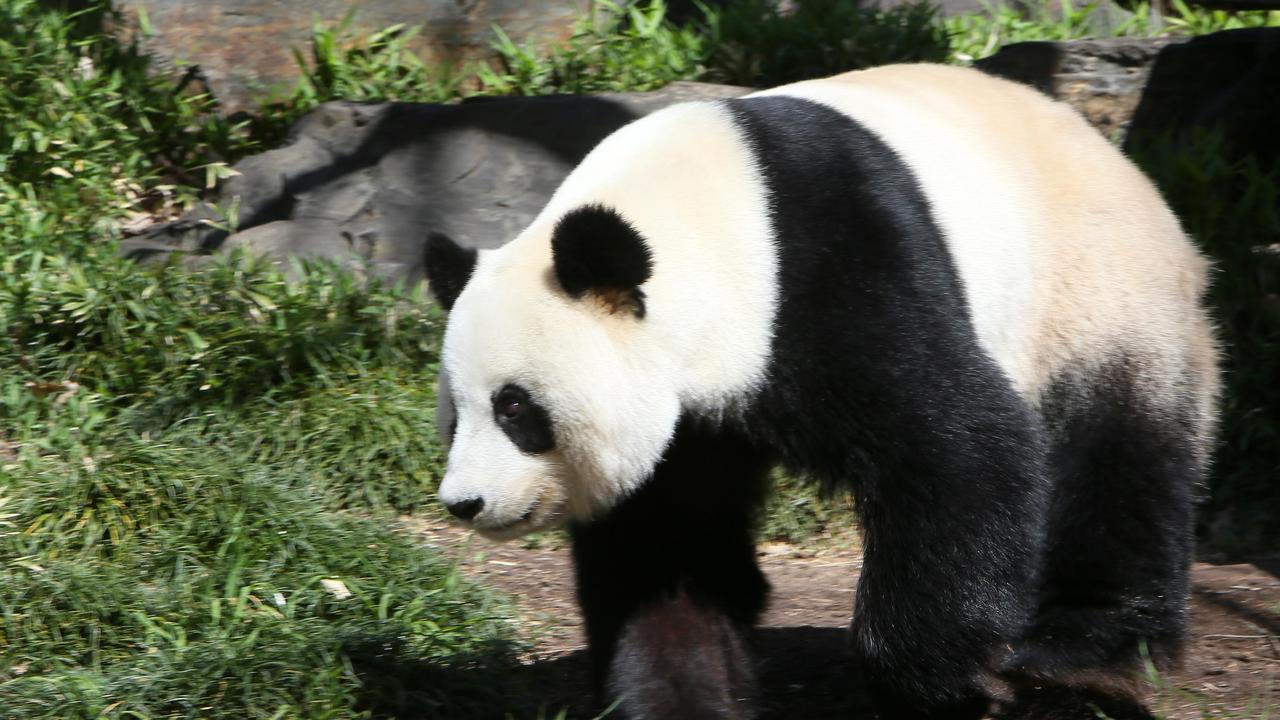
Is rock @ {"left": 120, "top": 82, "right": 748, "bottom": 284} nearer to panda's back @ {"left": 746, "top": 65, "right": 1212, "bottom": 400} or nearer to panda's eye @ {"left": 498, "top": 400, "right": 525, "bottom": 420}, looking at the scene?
panda's back @ {"left": 746, "top": 65, "right": 1212, "bottom": 400}

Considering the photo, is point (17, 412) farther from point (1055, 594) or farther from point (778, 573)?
point (1055, 594)

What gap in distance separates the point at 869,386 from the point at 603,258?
23.2 inches

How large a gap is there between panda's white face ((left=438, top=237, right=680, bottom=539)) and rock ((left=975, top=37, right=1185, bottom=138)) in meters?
4.63

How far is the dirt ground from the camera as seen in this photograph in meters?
3.49

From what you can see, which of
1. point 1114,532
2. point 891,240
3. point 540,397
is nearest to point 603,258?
point 540,397

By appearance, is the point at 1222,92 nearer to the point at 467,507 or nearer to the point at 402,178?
the point at 402,178

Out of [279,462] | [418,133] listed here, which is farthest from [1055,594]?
[418,133]

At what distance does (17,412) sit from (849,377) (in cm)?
341

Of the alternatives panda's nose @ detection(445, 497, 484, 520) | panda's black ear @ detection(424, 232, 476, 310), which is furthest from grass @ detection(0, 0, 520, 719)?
panda's black ear @ detection(424, 232, 476, 310)

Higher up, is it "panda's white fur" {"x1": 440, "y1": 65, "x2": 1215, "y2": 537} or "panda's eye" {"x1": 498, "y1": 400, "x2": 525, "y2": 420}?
"panda's white fur" {"x1": 440, "y1": 65, "x2": 1215, "y2": 537}

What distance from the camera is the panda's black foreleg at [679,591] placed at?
319 centimetres

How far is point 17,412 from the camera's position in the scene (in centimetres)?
495

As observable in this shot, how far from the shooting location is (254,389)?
5137 millimetres

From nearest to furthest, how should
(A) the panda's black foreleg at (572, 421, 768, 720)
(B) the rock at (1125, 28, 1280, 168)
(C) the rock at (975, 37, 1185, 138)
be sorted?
(A) the panda's black foreleg at (572, 421, 768, 720), (B) the rock at (1125, 28, 1280, 168), (C) the rock at (975, 37, 1185, 138)
